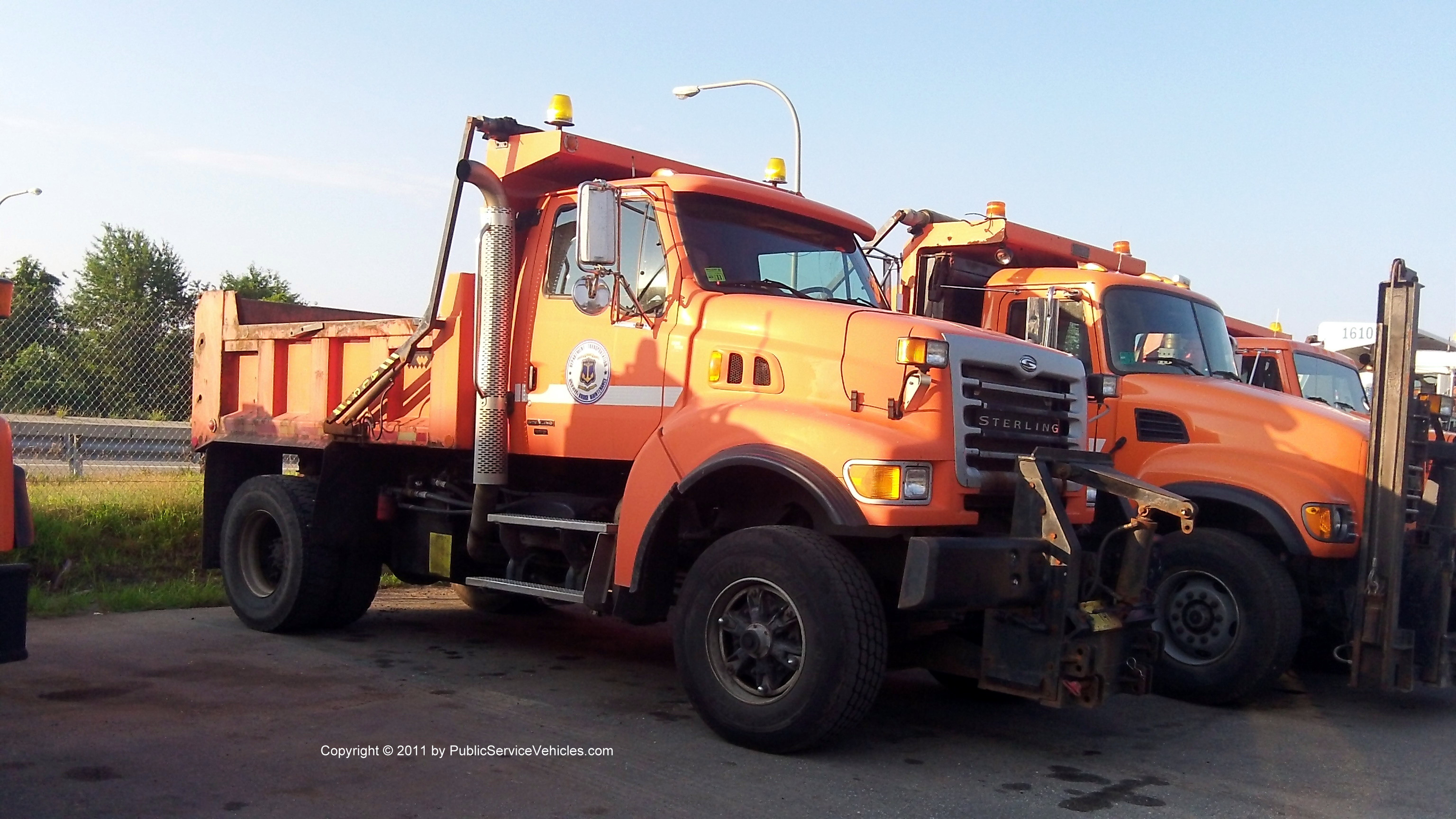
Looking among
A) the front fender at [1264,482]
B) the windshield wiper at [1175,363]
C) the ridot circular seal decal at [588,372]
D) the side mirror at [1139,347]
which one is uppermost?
the side mirror at [1139,347]

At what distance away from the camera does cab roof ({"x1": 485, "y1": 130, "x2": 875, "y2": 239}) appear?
6777 millimetres

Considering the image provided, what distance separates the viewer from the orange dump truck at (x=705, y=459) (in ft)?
17.7

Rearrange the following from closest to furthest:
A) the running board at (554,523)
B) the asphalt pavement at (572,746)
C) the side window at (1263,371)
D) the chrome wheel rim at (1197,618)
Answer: the asphalt pavement at (572,746), the running board at (554,523), the chrome wheel rim at (1197,618), the side window at (1263,371)

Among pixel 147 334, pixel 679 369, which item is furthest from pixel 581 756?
pixel 147 334

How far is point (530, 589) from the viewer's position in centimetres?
695

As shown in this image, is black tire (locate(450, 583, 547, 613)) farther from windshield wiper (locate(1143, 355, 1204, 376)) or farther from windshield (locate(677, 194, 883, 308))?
windshield wiper (locate(1143, 355, 1204, 376))

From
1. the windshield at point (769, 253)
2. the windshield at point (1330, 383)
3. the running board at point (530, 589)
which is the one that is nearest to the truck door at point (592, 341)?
the windshield at point (769, 253)

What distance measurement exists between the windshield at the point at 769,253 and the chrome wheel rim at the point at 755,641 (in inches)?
66.2

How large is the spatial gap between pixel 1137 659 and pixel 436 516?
4.36 metres

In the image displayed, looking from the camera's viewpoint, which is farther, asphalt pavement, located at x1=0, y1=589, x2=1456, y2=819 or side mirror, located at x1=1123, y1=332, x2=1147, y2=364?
side mirror, located at x1=1123, y1=332, x2=1147, y2=364

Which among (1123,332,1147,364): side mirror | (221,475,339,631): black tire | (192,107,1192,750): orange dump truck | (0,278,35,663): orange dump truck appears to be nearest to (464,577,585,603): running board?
(192,107,1192,750): orange dump truck

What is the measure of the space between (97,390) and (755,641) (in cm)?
845

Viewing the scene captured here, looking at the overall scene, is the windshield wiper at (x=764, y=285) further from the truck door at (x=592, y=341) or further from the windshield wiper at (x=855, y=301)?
the truck door at (x=592, y=341)

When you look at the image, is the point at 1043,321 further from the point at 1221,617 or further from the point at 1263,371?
the point at 1263,371
